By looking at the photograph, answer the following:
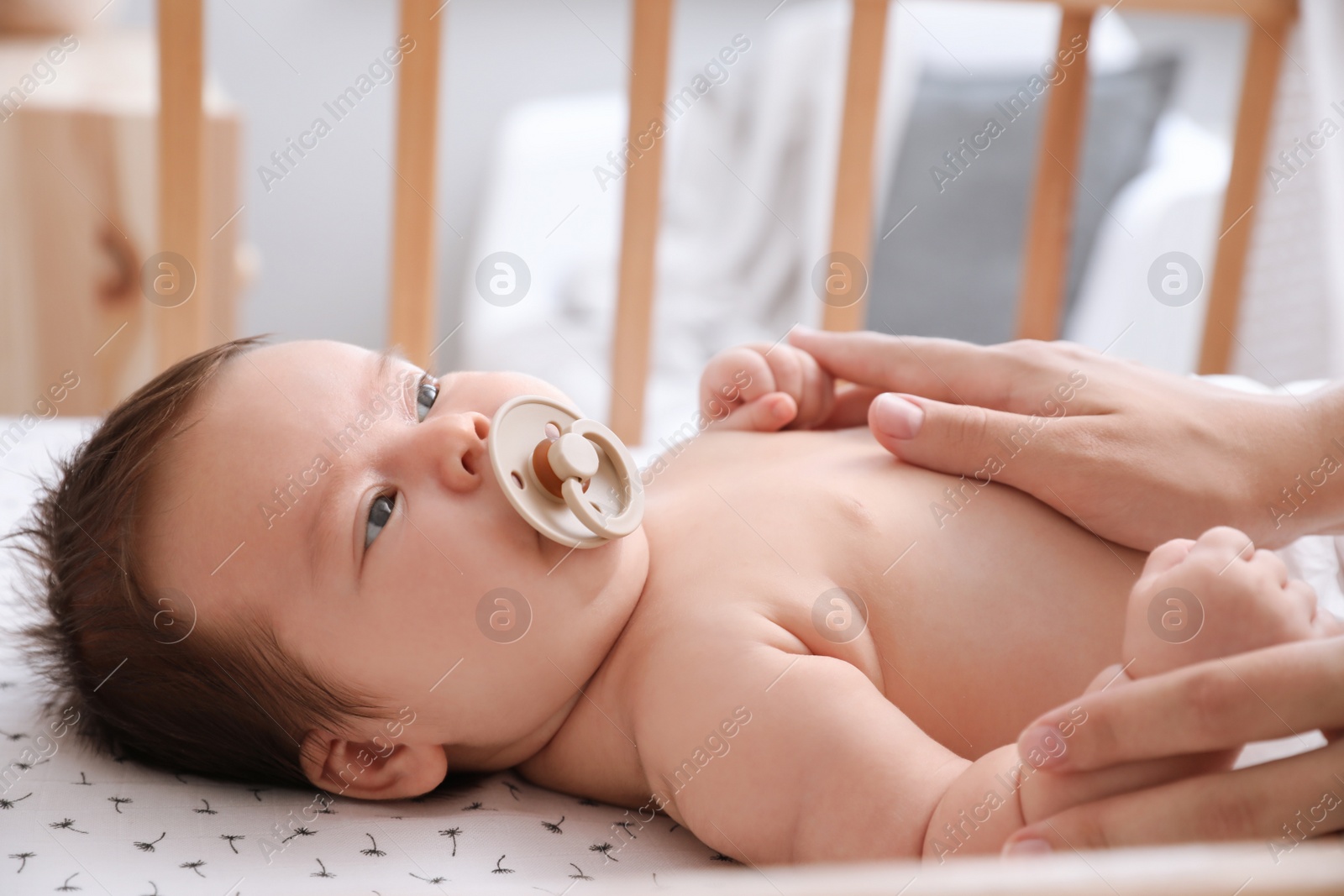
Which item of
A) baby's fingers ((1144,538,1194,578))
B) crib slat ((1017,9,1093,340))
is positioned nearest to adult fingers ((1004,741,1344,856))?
baby's fingers ((1144,538,1194,578))

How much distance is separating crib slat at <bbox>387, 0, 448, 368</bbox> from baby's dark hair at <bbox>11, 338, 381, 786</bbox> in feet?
1.64

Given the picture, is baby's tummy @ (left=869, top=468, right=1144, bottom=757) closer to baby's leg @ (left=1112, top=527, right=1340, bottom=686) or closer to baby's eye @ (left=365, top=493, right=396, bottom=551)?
baby's leg @ (left=1112, top=527, right=1340, bottom=686)

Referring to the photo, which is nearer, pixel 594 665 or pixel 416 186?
pixel 594 665

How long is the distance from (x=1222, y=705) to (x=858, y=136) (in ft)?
3.26

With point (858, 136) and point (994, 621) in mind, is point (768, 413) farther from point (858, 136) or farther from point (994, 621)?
point (858, 136)

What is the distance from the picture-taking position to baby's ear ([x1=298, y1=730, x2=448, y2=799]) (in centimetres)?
79

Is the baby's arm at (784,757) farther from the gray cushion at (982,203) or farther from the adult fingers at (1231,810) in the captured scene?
the gray cushion at (982,203)

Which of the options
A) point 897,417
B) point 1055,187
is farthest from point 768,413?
point 1055,187

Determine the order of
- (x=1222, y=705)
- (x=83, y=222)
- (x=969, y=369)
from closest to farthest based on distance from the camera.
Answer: (x=1222, y=705), (x=969, y=369), (x=83, y=222)

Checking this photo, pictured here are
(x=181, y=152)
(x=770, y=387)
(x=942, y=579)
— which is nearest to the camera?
(x=942, y=579)

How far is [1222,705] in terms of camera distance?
0.52 m

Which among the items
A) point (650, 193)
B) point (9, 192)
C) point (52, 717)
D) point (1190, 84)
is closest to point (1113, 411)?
point (650, 193)

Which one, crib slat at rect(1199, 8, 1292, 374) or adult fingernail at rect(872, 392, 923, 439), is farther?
crib slat at rect(1199, 8, 1292, 374)

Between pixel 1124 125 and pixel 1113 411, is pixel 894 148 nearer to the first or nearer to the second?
pixel 1124 125
